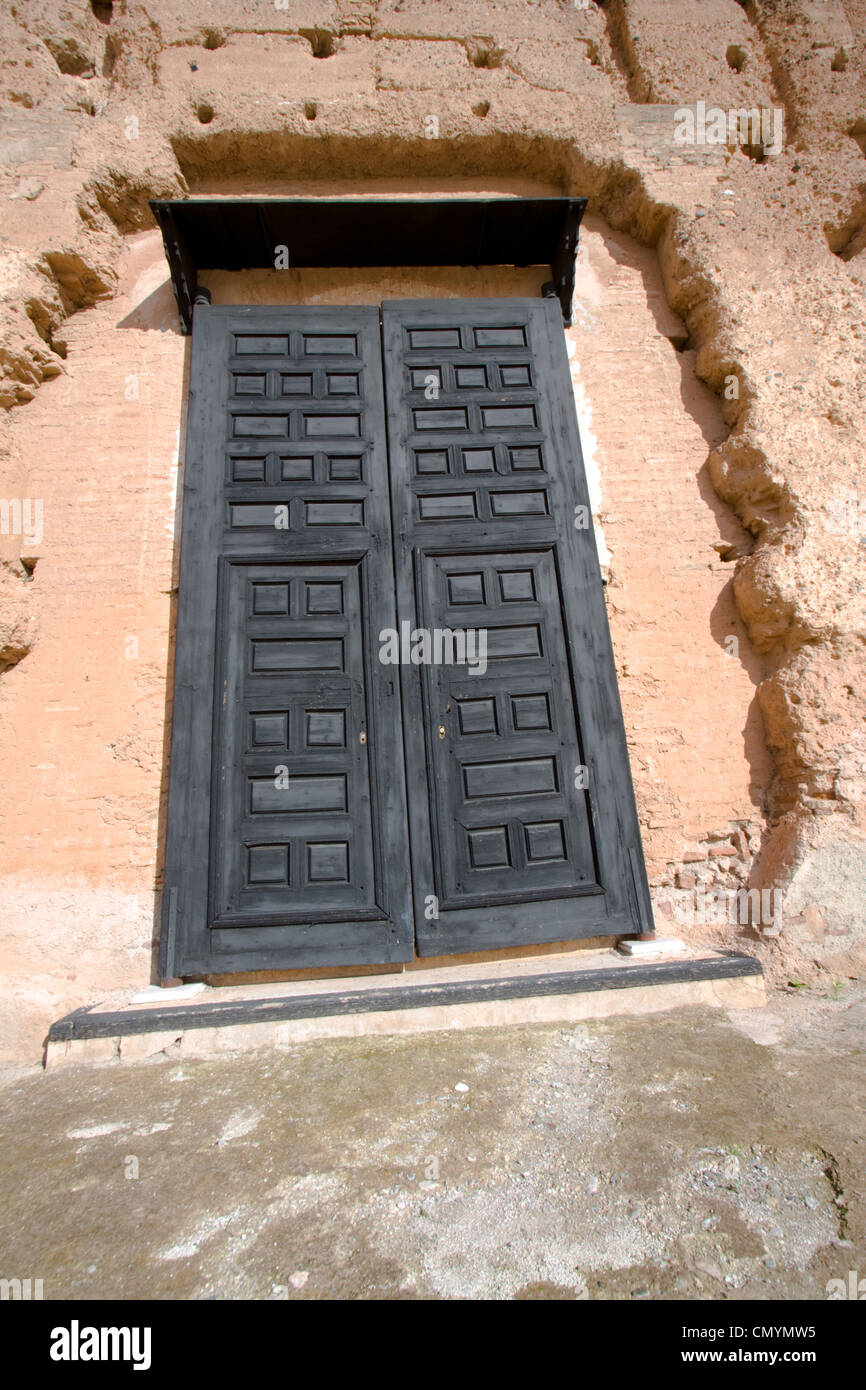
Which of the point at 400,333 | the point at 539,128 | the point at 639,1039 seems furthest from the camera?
the point at 539,128

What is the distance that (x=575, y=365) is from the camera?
489 cm

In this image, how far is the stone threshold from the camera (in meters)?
3.21

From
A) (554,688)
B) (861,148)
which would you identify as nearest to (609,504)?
(554,688)

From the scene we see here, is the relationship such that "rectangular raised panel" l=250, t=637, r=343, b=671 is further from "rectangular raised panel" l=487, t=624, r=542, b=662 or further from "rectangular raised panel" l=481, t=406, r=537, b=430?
"rectangular raised panel" l=481, t=406, r=537, b=430

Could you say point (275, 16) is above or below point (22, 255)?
above

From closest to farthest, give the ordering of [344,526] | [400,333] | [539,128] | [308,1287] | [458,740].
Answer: [308,1287] < [458,740] < [344,526] < [400,333] < [539,128]

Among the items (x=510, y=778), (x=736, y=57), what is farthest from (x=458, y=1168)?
(x=736, y=57)

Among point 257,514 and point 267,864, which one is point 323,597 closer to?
point 257,514

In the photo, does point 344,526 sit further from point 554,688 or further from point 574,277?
point 574,277

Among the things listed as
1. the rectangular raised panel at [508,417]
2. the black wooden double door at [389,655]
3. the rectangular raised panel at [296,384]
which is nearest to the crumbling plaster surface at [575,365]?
the black wooden double door at [389,655]

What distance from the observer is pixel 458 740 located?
4.10m

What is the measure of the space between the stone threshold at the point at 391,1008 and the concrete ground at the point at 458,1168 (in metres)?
0.11

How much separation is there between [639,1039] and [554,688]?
1.87 m

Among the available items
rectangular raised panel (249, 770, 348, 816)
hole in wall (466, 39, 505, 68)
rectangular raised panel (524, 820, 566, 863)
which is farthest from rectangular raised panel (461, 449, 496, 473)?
hole in wall (466, 39, 505, 68)
